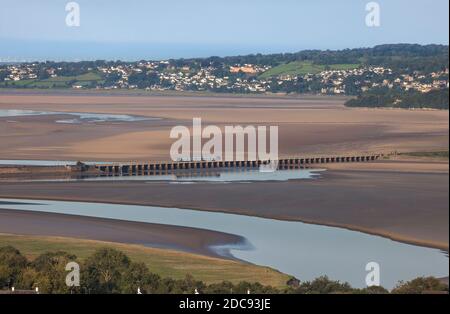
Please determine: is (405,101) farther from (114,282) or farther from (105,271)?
(114,282)

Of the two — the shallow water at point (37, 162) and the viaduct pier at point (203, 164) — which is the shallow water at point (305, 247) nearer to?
the viaduct pier at point (203, 164)

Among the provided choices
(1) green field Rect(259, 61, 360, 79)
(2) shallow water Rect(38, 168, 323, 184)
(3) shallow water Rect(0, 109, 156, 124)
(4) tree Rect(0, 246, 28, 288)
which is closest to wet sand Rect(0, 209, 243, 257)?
(4) tree Rect(0, 246, 28, 288)

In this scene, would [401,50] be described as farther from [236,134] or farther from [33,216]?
[33,216]

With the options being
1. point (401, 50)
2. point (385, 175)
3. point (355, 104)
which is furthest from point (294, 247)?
point (401, 50)

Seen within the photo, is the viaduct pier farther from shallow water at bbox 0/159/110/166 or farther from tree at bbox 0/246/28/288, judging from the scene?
tree at bbox 0/246/28/288

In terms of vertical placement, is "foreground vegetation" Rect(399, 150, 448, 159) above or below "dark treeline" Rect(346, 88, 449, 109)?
above
